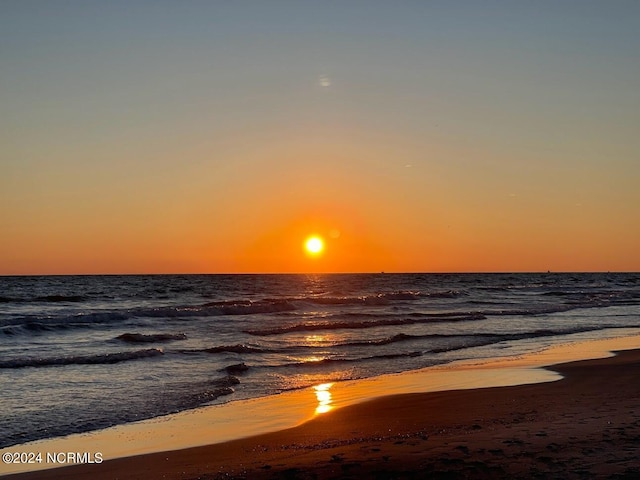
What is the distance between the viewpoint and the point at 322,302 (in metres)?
59.5

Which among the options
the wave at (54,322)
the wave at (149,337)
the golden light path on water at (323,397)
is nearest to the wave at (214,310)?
the wave at (54,322)

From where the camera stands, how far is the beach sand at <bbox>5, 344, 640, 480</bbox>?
8.18m

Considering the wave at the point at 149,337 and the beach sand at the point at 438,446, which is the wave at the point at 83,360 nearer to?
the wave at the point at 149,337

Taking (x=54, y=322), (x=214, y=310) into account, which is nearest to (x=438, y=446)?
(x=54, y=322)

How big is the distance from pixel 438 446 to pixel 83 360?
1479cm

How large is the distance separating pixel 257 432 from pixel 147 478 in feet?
9.67

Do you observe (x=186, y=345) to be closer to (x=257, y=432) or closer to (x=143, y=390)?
(x=143, y=390)

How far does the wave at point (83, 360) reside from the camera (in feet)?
65.6

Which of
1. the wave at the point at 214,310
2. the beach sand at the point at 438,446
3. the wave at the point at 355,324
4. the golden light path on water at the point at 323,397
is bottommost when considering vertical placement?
the beach sand at the point at 438,446

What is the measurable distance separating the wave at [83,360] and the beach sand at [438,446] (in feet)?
34.8

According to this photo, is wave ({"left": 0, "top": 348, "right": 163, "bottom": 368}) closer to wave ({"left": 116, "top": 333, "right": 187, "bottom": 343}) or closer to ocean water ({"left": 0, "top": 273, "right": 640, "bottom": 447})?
ocean water ({"left": 0, "top": 273, "right": 640, "bottom": 447})

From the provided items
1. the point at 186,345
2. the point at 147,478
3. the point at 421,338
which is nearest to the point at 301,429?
the point at 147,478

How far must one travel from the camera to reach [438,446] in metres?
9.38

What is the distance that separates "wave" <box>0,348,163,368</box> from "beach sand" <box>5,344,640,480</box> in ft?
34.8
